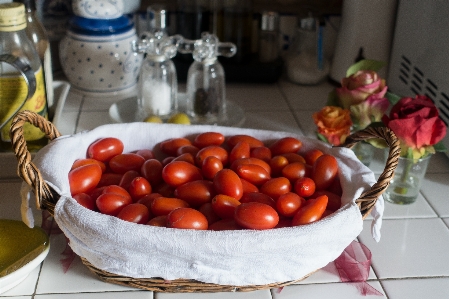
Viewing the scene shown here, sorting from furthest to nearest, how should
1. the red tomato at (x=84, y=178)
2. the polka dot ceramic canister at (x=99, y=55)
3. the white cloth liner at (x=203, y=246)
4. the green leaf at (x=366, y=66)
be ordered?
the polka dot ceramic canister at (x=99, y=55) → the green leaf at (x=366, y=66) → the red tomato at (x=84, y=178) → the white cloth liner at (x=203, y=246)

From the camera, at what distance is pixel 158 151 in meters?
0.84

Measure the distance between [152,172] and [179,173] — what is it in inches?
1.8

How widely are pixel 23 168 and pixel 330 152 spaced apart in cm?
40

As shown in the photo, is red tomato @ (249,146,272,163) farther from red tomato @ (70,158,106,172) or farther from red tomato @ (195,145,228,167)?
A: red tomato @ (70,158,106,172)

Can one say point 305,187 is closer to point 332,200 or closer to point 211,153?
point 332,200

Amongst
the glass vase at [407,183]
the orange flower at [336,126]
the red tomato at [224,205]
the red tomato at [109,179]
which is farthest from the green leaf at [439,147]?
the red tomato at [109,179]

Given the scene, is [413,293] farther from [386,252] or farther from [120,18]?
[120,18]

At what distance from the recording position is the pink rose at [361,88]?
89 centimetres

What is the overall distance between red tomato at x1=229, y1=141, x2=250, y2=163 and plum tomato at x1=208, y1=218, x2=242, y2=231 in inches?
5.4

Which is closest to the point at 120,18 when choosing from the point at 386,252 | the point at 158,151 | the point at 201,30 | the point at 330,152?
the point at 201,30

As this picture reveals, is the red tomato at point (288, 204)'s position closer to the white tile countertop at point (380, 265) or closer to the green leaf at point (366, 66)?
the white tile countertop at point (380, 265)

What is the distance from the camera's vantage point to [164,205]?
67cm

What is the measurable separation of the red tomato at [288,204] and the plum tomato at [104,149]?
0.25 m

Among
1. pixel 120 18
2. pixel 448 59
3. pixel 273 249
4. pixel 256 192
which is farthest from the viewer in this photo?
pixel 120 18
